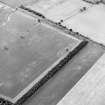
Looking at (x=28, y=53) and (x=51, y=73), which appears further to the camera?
(x=28, y=53)

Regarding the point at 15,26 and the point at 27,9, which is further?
the point at 27,9

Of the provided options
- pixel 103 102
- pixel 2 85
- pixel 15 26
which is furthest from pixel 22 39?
pixel 103 102

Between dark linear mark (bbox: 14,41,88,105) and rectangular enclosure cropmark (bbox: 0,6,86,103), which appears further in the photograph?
rectangular enclosure cropmark (bbox: 0,6,86,103)

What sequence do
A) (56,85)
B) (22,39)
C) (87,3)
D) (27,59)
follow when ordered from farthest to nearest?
(87,3) → (22,39) → (27,59) → (56,85)

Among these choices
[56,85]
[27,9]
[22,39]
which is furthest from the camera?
[27,9]

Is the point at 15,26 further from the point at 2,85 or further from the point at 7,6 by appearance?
the point at 2,85

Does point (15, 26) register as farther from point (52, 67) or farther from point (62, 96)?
point (62, 96)

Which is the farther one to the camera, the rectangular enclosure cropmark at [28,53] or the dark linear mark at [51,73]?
the rectangular enclosure cropmark at [28,53]

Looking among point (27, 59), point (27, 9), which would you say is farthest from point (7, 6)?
point (27, 59)
